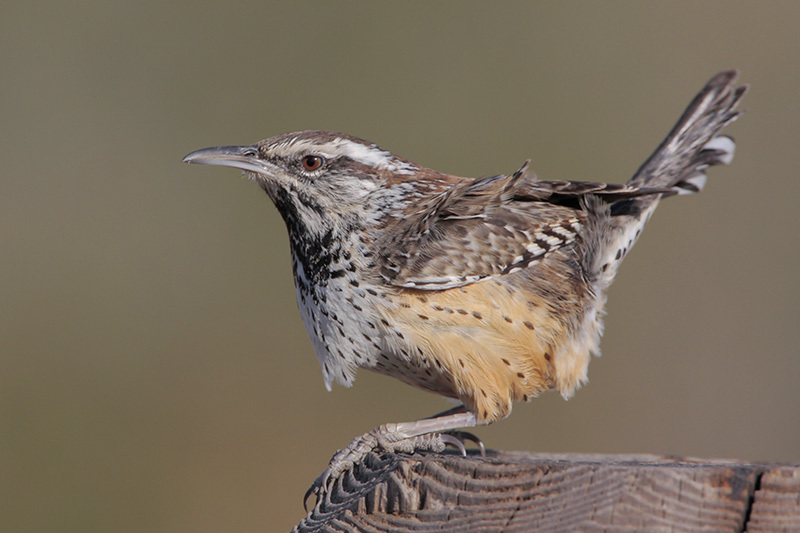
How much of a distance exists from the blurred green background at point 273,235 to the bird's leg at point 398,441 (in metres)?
2.48

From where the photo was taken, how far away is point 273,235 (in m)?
6.76

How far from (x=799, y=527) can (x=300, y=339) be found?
4.93m

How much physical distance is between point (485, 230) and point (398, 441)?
36.0 inches

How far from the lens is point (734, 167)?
7.82 metres

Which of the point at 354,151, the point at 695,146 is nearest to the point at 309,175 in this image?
the point at 354,151

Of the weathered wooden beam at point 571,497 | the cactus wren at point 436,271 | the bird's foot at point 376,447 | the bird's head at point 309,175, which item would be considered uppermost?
the bird's head at point 309,175

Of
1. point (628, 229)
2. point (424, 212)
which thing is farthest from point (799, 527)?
point (628, 229)

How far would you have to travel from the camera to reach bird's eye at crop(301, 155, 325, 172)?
3779 millimetres

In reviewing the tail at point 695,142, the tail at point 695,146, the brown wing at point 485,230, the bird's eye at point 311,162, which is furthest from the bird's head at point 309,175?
the tail at point 695,142

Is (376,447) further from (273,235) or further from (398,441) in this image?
(273,235)

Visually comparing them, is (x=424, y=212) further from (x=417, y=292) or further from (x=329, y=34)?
(x=329, y=34)

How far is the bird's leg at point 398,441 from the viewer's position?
3.13 metres

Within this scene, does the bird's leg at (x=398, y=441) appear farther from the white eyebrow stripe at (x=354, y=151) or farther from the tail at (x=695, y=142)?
the tail at (x=695, y=142)

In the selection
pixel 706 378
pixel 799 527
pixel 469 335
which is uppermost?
pixel 469 335
